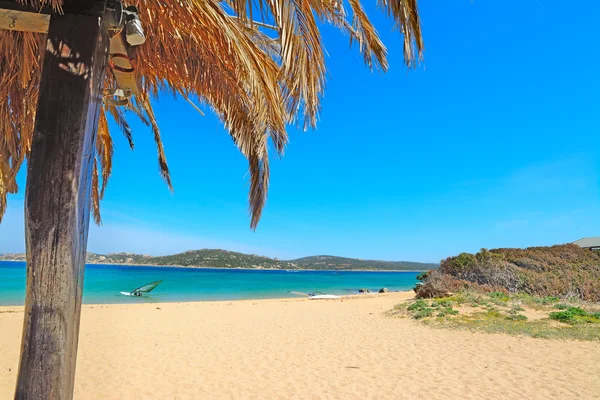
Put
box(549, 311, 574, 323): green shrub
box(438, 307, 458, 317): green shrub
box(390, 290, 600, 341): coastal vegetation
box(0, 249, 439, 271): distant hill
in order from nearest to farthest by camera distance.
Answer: box(390, 290, 600, 341): coastal vegetation → box(549, 311, 574, 323): green shrub → box(438, 307, 458, 317): green shrub → box(0, 249, 439, 271): distant hill

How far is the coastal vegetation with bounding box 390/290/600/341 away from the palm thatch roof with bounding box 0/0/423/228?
25.9 feet

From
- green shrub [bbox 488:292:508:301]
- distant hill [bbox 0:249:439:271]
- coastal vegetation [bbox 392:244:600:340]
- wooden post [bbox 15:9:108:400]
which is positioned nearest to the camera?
wooden post [bbox 15:9:108:400]

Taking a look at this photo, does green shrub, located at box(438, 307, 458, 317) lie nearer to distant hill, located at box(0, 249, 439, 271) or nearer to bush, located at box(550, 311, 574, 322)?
bush, located at box(550, 311, 574, 322)

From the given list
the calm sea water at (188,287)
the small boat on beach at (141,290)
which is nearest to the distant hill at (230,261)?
the calm sea water at (188,287)

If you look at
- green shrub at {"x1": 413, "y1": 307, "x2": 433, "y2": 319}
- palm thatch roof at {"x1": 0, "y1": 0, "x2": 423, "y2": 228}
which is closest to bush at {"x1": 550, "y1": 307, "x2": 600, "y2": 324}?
green shrub at {"x1": 413, "y1": 307, "x2": 433, "y2": 319}

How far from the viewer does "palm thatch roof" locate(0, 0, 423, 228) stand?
235 centimetres

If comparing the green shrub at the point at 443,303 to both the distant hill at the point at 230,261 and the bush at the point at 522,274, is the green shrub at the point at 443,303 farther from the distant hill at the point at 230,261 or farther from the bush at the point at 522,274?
the distant hill at the point at 230,261

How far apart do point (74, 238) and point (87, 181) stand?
0.33 meters

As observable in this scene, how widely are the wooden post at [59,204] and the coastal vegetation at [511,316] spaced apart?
900 centimetres

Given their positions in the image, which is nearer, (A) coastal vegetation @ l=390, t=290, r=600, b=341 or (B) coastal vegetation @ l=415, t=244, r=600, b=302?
(A) coastal vegetation @ l=390, t=290, r=600, b=341

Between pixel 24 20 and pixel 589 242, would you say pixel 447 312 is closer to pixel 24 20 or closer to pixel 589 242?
pixel 24 20

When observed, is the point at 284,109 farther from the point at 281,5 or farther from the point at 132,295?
the point at 132,295

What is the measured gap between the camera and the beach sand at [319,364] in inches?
191

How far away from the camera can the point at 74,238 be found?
6.40 feet
